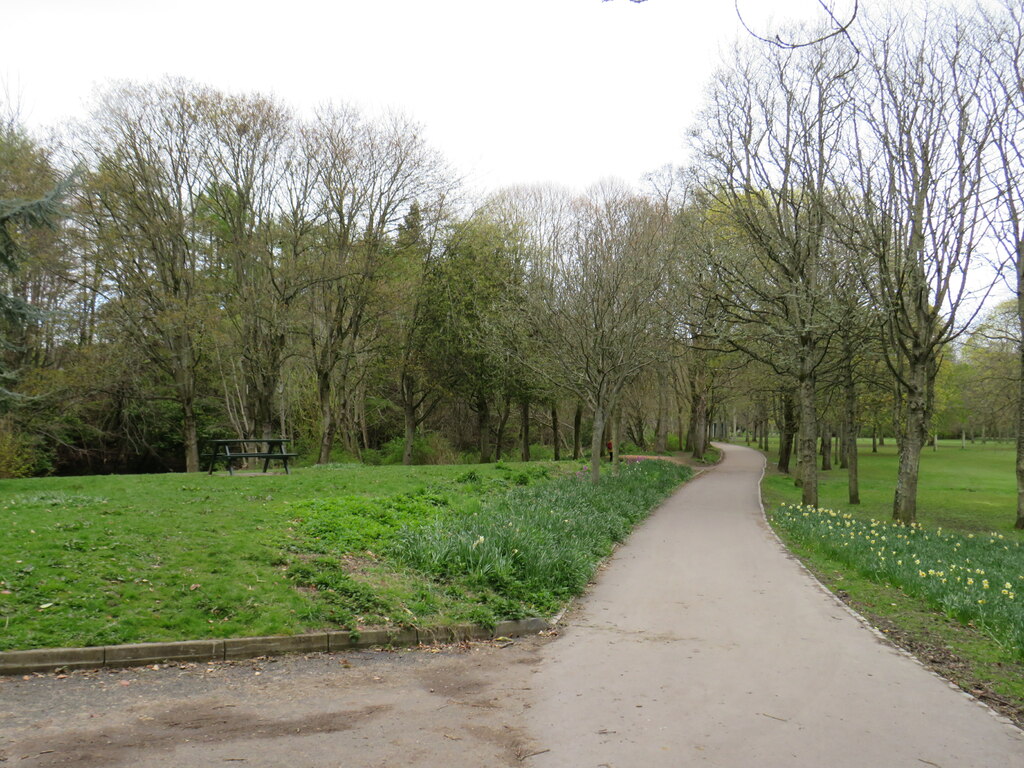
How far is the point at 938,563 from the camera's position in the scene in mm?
10391

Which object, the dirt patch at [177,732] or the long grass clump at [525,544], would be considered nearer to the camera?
the dirt patch at [177,732]

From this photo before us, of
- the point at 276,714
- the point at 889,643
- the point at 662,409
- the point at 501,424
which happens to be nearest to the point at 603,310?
the point at 889,643

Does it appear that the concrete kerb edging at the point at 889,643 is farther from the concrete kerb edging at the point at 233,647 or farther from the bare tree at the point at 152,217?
the bare tree at the point at 152,217

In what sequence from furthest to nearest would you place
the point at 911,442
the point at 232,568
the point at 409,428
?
the point at 409,428, the point at 911,442, the point at 232,568

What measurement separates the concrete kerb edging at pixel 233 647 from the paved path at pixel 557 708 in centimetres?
18

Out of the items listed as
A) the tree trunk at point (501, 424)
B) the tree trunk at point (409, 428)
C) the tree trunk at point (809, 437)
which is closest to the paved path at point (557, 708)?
the tree trunk at point (809, 437)

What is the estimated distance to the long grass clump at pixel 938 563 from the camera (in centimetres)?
761

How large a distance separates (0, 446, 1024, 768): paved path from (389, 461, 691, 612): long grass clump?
48.1 inches

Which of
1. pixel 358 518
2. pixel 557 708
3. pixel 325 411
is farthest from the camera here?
pixel 325 411

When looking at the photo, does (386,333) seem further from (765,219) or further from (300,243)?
(765,219)

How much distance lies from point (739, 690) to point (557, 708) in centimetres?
150

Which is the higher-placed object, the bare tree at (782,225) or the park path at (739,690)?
the bare tree at (782,225)

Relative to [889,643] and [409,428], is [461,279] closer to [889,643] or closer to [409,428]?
[409,428]

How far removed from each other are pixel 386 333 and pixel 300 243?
19.4 ft
